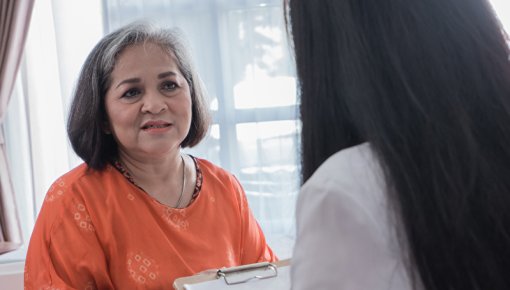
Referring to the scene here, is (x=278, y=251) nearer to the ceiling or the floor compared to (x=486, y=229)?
nearer to the floor

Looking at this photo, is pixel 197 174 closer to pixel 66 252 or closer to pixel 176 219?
pixel 176 219

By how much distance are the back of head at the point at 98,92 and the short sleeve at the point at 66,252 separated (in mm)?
173

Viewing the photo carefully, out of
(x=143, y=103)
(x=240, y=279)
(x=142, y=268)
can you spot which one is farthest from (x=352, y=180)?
(x=143, y=103)

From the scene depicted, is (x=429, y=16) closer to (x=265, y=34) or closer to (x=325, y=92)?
(x=325, y=92)

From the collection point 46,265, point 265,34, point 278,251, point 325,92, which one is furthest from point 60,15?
point 325,92

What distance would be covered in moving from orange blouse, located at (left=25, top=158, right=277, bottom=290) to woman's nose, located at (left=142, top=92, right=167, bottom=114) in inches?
7.3

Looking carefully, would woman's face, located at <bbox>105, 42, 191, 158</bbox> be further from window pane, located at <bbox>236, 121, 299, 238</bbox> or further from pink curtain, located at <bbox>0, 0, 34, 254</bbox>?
window pane, located at <bbox>236, 121, 299, 238</bbox>

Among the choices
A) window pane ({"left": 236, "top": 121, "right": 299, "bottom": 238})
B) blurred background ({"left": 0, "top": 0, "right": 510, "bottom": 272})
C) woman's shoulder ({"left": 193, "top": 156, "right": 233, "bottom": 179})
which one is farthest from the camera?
window pane ({"left": 236, "top": 121, "right": 299, "bottom": 238})

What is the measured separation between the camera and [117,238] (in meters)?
1.50

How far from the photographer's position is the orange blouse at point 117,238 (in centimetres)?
142

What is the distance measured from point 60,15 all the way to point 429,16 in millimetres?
3020

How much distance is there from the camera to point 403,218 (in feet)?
2.15

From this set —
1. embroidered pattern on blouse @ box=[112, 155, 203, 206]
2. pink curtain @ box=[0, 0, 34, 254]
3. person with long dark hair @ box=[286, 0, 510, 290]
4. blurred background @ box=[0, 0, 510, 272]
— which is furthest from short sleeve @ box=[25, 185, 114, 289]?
blurred background @ box=[0, 0, 510, 272]

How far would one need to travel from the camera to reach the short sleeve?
141cm
